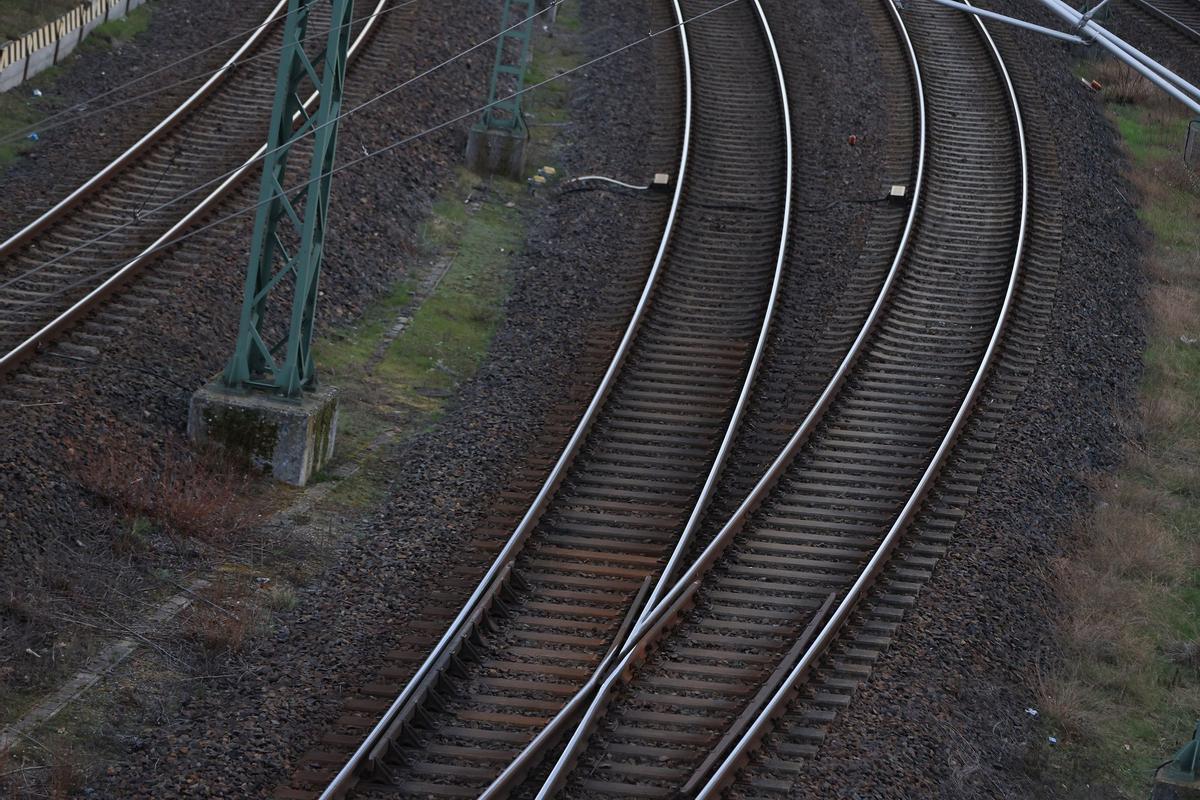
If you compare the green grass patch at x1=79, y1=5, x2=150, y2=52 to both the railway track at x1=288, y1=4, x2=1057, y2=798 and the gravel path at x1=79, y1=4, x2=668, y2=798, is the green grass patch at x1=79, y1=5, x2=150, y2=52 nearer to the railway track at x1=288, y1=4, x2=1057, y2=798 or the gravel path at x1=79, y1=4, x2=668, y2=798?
the gravel path at x1=79, y1=4, x2=668, y2=798

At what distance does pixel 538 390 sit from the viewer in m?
15.6

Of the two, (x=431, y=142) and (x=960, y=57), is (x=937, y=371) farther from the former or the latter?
(x=960, y=57)

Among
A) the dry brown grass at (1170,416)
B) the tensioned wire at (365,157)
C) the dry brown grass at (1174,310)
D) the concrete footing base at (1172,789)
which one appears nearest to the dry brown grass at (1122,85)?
the tensioned wire at (365,157)

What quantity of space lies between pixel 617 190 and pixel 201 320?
729 cm

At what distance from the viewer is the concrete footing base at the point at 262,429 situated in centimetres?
1355

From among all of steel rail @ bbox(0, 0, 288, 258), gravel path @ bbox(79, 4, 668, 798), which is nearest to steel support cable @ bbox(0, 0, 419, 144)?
steel rail @ bbox(0, 0, 288, 258)

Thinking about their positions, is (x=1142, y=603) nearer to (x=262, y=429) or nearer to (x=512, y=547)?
(x=512, y=547)

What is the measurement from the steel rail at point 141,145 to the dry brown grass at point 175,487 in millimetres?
3690

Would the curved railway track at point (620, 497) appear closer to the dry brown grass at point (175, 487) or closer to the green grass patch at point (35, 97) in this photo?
the dry brown grass at point (175, 487)

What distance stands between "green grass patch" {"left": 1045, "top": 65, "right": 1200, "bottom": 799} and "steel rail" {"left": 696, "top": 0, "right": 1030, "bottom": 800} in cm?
147

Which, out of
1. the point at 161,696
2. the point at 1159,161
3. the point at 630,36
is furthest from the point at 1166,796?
the point at 630,36

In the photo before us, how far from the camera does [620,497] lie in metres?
13.7

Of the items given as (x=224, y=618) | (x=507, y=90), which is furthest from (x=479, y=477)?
(x=507, y=90)

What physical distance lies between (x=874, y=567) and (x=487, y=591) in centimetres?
332
